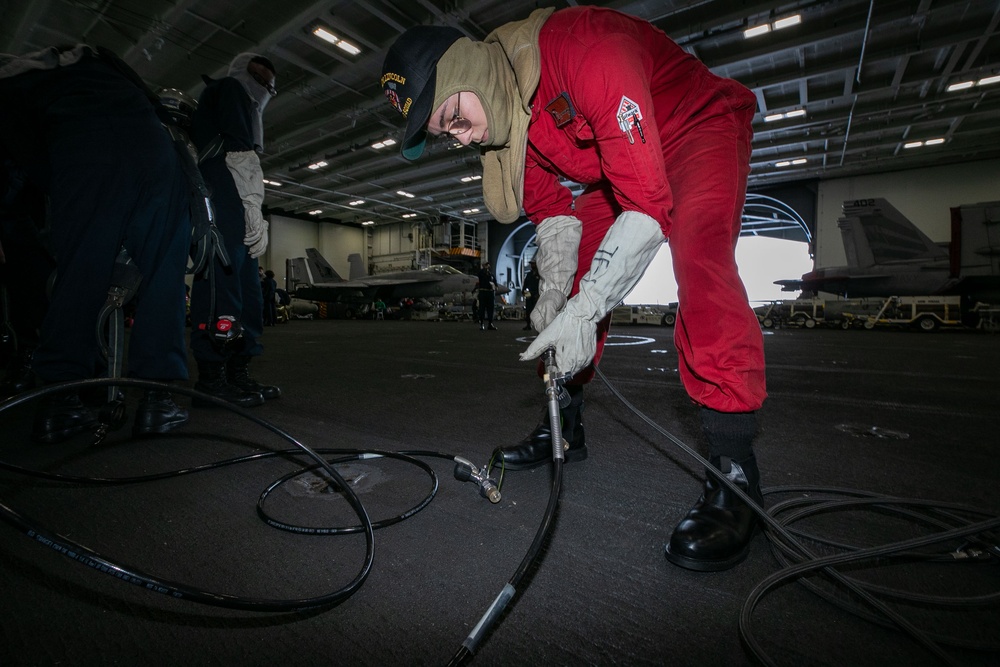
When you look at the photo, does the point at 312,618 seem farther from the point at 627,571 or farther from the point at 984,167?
the point at 984,167

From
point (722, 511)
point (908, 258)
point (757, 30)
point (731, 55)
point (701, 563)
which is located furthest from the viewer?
point (908, 258)

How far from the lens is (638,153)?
0.84 m

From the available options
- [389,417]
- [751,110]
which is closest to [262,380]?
[389,417]

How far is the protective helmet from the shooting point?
Result: 6.16ft

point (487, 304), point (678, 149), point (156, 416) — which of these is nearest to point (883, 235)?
point (487, 304)

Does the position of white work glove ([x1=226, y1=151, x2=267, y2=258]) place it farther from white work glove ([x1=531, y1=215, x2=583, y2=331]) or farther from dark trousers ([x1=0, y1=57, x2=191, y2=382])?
white work glove ([x1=531, y1=215, x2=583, y2=331])

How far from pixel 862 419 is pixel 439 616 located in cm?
211

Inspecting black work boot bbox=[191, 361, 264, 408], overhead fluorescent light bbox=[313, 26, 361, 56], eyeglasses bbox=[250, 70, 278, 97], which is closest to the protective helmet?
eyeglasses bbox=[250, 70, 278, 97]

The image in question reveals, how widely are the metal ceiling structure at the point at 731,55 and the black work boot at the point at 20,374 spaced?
25.4ft

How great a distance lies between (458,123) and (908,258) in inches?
543

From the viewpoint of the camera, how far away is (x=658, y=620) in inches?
26.0

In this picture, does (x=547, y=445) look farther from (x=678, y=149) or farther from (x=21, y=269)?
(x=21, y=269)

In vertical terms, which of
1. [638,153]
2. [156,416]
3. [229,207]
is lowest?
[156,416]

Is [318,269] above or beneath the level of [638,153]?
above
